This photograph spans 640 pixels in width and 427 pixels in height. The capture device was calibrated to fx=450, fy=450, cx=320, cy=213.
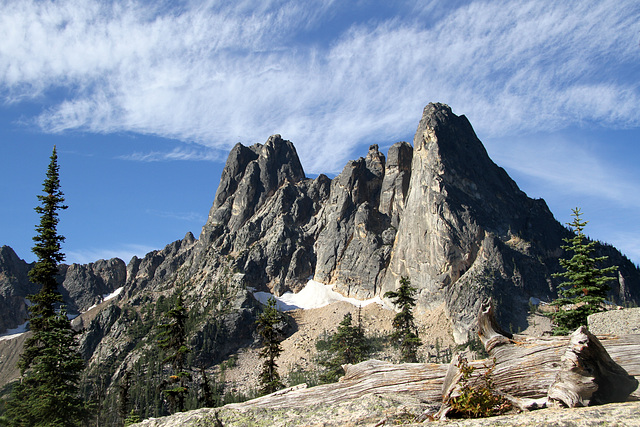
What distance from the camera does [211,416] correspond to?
7.67 m

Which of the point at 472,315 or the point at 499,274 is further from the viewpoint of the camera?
the point at 499,274

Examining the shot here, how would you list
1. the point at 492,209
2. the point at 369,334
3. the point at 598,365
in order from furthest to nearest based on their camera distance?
the point at 492,209, the point at 369,334, the point at 598,365

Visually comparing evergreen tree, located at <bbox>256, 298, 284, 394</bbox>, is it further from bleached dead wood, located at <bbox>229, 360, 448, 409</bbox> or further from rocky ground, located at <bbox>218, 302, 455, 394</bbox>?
rocky ground, located at <bbox>218, 302, 455, 394</bbox>

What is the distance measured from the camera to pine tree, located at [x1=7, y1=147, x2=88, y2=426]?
22.0m

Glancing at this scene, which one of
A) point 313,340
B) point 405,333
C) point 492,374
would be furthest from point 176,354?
point 313,340

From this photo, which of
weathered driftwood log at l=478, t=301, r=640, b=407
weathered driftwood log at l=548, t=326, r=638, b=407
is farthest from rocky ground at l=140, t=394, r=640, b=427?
weathered driftwood log at l=478, t=301, r=640, b=407

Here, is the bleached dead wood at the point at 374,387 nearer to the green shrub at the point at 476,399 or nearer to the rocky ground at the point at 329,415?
the rocky ground at the point at 329,415

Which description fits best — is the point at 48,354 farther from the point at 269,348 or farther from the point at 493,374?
the point at 493,374

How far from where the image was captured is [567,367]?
6582 millimetres

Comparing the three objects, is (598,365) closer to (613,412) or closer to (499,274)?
(613,412)

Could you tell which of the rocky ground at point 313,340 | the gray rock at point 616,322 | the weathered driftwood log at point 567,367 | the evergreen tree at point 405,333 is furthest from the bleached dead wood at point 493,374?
the rocky ground at point 313,340

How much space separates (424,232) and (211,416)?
175 meters

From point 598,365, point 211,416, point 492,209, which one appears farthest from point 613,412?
point 492,209

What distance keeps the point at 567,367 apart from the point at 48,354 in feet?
78.6
